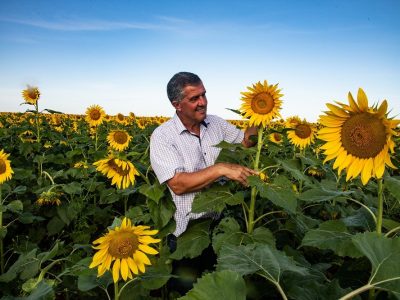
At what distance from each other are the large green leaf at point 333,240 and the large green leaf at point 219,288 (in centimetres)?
84

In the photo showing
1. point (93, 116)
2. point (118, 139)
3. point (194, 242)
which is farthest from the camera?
point (93, 116)

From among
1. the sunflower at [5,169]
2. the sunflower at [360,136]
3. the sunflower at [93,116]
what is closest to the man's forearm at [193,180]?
the sunflower at [360,136]

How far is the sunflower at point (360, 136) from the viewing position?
5.72ft

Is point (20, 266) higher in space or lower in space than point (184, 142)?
lower

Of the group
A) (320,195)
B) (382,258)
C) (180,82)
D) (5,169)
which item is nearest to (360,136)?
(320,195)

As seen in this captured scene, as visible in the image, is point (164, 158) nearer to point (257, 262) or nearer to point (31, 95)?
point (257, 262)

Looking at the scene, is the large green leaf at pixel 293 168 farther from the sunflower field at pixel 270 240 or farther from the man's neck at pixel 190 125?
the man's neck at pixel 190 125

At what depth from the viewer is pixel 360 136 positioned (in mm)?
1888

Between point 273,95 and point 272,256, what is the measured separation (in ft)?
5.74

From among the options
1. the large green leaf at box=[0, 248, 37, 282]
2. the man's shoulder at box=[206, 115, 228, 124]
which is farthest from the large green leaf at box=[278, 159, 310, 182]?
the large green leaf at box=[0, 248, 37, 282]

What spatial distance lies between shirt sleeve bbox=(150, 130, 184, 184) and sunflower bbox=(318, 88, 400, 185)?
144 cm

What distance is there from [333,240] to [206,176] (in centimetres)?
115

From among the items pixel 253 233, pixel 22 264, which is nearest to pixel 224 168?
pixel 253 233

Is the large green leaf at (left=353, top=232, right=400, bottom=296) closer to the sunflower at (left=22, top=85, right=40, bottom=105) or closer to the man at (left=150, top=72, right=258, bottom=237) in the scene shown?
the man at (left=150, top=72, right=258, bottom=237)
